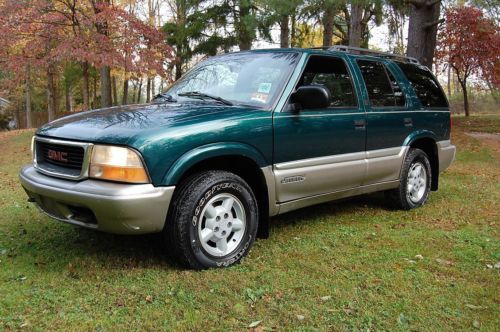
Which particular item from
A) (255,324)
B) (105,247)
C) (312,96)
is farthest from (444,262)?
(105,247)

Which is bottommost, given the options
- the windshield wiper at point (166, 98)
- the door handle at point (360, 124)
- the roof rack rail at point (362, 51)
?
the door handle at point (360, 124)

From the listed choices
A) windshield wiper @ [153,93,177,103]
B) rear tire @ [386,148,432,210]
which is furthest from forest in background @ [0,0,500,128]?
windshield wiper @ [153,93,177,103]

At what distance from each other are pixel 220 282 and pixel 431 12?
11.7m

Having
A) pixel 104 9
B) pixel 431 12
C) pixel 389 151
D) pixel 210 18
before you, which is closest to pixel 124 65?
pixel 104 9

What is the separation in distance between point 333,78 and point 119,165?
255 centimetres

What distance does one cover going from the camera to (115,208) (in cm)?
329

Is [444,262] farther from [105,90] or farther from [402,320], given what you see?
[105,90]

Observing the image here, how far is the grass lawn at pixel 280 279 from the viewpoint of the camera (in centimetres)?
→ 300

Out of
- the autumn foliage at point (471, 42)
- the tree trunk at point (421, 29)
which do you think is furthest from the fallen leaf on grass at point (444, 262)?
the autumn foliage at point (471, 42)

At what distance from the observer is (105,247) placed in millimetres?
4301

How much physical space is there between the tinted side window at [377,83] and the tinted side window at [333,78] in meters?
0.32

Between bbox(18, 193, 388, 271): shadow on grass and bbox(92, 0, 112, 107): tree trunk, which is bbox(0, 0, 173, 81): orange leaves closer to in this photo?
bbox(92, 0, 112, 107): tree trunk

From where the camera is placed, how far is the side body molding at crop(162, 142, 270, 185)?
11.4 ft

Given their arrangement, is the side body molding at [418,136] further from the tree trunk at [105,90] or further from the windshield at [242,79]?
the tree trunk at [105,90]
